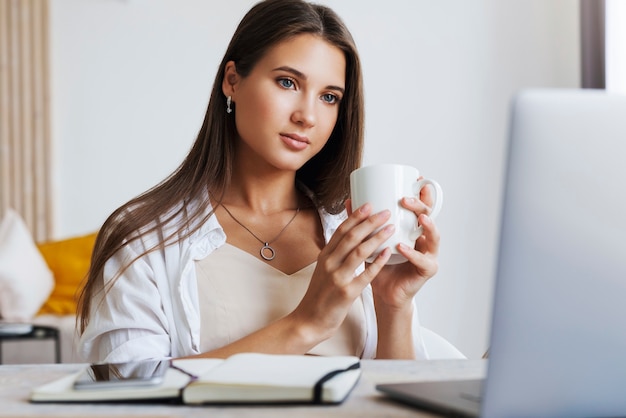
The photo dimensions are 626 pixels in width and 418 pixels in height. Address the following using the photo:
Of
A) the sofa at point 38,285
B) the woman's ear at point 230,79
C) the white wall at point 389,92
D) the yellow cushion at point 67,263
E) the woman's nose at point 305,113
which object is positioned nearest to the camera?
the woman's nose at point 305,113

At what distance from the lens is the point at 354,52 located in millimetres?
1478

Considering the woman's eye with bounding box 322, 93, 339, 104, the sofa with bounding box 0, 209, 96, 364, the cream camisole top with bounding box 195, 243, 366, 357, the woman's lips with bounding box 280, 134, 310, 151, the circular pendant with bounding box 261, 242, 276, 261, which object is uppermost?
the woman's eye with bounding box 322, 93, 339, 104

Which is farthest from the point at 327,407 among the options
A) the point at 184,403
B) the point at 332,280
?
the point at 332,280

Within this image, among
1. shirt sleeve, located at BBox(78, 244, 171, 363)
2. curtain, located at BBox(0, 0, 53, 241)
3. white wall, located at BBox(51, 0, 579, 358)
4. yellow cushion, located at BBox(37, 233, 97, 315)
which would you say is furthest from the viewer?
curtain, located at BBox(0, 0, 53, 241)

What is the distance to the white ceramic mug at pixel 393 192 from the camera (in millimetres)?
1018

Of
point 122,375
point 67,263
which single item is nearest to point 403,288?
point 122,375

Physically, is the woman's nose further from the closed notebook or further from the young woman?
the closed notebook

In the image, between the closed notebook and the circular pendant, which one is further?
the circular pendant

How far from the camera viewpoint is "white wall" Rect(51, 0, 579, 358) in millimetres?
4129

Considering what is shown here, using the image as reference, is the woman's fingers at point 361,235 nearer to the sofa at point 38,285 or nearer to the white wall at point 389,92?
the sofa at point 38,285

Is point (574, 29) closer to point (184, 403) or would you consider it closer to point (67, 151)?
point (67, 151)

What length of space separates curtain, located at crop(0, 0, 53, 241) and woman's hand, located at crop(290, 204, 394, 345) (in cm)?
354

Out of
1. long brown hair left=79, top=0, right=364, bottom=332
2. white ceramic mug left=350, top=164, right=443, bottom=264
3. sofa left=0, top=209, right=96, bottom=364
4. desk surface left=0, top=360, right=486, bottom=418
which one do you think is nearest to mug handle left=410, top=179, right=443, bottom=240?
white ceramic mug left=350, top=164, right=443, bottom=264

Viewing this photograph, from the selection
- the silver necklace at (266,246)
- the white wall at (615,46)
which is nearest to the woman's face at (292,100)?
the silver necklace at (266,246)
